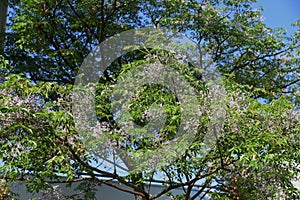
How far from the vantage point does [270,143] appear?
10.4ft

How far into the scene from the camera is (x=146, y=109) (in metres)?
3.34

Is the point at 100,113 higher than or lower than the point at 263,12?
lower

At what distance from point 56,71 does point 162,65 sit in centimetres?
274

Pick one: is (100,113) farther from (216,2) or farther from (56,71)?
(216,2)

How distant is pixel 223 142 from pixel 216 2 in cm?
300

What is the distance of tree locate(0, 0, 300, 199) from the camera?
3131 mm

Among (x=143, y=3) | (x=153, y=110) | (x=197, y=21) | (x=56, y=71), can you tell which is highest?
(x=143, y=3)

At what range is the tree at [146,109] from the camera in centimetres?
313

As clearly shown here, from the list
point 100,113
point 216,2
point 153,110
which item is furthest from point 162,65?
point 216,2

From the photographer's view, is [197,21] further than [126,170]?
Yes

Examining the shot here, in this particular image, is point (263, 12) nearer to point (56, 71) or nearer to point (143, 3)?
point (143, 3)

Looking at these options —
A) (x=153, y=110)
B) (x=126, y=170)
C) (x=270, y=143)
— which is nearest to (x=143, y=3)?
(x=126, y=170)

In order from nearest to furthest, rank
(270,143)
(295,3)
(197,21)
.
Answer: (295,3) < (270,143) < (197,21)

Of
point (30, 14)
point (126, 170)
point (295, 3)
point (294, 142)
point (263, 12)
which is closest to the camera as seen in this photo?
point (295, 3)
